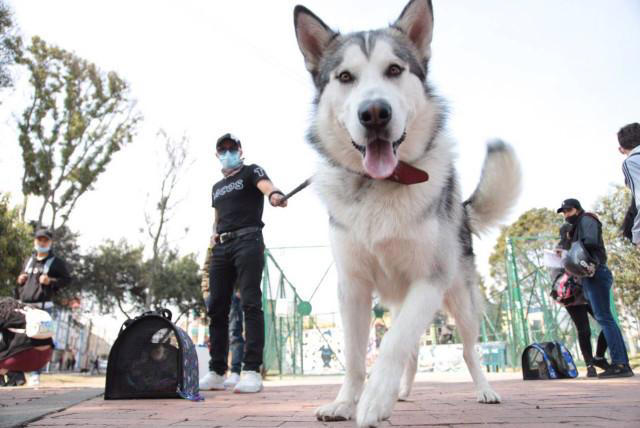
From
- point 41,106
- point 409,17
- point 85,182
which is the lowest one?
point 409,17

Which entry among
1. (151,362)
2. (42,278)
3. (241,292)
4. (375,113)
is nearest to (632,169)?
(375,113)

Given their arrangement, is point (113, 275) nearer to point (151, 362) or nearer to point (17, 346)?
point (17, 346)

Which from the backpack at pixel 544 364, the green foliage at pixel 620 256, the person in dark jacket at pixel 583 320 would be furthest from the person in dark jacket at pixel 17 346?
the green foliage at pixel 620 256

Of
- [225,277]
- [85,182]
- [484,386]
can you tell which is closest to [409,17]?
[484,386]

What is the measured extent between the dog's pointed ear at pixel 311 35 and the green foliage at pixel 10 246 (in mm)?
13887

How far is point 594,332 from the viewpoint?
997 cm

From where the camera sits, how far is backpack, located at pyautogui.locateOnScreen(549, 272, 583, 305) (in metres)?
6.26

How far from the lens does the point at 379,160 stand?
7.60ft

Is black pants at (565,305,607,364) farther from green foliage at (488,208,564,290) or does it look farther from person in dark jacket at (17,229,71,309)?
green foliage at (488,208,564,290)

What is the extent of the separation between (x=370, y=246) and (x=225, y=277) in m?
2.72

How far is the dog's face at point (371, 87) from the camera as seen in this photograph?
7.46 feet

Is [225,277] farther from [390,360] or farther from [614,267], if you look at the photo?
[614,267]

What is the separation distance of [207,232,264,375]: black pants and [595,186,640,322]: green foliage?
982 cm

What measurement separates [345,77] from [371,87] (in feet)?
0.87
